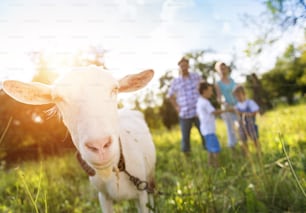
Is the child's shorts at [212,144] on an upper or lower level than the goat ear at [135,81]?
lower

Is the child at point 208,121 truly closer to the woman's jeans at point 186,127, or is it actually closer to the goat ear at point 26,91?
the woman's jeans at point 186,127

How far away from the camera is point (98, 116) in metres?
1.95

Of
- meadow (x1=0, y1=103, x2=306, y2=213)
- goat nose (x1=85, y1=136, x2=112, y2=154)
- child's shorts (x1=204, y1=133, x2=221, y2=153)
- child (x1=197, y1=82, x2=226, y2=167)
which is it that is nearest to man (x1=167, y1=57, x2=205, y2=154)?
child (x1=197, y1=82, x2=226, y2=167)

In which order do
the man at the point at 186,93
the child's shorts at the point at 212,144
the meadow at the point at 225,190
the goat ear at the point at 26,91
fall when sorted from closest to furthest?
the goat ear at the point at 26,91 → the meadow at the point at 225,190 → the child's shorts at the point at 212,144 → the man at the point at 186,93

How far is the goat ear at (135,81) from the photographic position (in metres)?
2.51

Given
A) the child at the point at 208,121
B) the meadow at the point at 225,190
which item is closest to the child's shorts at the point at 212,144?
the child at the point at 208,121

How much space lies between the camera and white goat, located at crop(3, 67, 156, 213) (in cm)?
185

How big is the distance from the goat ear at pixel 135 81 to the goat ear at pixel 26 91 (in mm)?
554

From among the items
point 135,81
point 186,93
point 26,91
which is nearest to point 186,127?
point 186,93

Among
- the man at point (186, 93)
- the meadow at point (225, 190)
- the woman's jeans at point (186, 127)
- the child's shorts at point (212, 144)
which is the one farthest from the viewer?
the woman's jeans at point (186, 127)

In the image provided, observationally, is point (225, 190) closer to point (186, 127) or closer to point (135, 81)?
point (135, 81)

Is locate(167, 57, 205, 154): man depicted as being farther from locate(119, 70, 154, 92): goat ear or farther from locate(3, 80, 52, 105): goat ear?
locate(3, 80, 52, 105): goat ear

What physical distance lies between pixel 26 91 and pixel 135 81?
0.79m

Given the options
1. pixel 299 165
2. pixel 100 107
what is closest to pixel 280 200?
pixel 299 165
